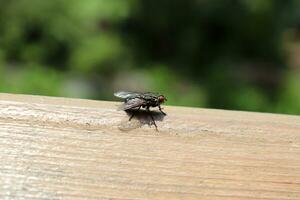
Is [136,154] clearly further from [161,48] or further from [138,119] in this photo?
[161,48]

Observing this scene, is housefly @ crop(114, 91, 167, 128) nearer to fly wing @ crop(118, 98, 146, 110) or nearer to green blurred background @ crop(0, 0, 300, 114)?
fly wing @ crop(118, 98, 146, 110)

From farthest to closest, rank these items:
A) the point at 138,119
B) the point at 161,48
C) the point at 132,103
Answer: the point at 161,48
the point at 132,103
the point at 138,119

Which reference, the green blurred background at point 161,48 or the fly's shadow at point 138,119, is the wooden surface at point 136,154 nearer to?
the fly's shadow at point 138,119

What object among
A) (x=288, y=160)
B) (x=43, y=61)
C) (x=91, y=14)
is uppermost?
(x=91, y=14)

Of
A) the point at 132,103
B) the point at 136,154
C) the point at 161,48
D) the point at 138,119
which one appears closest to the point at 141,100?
the point at 132,103

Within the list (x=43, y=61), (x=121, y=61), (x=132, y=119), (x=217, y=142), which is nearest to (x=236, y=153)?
(x=217, y=142)

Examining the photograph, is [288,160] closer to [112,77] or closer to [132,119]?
[132,119]
